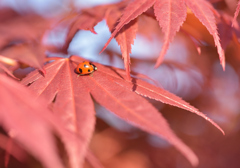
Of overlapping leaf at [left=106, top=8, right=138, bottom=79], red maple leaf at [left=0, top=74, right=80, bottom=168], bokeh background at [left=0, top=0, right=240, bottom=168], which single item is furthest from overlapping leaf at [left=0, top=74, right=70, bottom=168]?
bokeh background at [left=0, top=0, right=240, bottom=168]

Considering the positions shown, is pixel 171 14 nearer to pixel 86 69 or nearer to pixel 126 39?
pixel 126 39

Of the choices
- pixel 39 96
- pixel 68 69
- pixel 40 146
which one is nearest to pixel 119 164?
pixel 68 69

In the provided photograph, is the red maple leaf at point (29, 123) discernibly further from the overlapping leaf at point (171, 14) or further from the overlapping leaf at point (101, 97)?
the overlapping leaf at point (171, 14)

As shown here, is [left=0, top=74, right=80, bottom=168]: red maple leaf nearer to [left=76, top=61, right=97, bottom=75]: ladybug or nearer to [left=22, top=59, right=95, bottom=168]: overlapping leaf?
[left=22, top=59, right=95, bottom=168]: overlapping leaf

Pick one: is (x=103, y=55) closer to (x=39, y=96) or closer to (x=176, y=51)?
(x=176, y=51)

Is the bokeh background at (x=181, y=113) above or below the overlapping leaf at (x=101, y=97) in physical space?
below

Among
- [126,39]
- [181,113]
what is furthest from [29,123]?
[181,113]

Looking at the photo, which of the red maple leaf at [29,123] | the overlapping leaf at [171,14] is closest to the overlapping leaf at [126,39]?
the overlapping leaf at [171,14]
